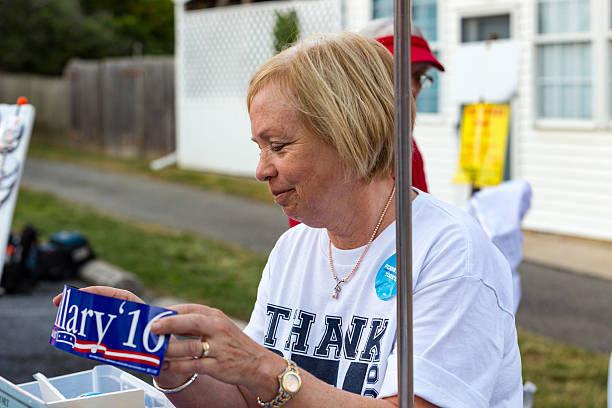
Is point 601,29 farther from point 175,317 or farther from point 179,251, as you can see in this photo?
point 175,317

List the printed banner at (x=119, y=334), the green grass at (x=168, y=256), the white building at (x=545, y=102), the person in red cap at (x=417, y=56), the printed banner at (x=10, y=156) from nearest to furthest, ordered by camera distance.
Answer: the printed banner at (x=119, y=334), the person in red cap at (x=417, y=56), the printed banner at (x=10, y=156), the green grass at (x=168, y=256), the white building at (x=545, y=102)

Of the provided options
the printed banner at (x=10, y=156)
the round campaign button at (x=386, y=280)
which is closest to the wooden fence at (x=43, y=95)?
the printed banner at (x=10, y=156)

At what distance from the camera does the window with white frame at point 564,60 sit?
8.42 meters

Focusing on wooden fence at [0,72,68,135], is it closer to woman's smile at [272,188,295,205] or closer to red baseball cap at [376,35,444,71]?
red baseball cap at [376,35,444,71]

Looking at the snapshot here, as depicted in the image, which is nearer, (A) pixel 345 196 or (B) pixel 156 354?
(B) pixel 156 354

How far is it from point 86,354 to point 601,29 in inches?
312

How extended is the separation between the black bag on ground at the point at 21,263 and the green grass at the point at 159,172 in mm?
4564

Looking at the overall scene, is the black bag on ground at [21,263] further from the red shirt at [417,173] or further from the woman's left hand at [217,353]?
the woman's left hand at [217,353]

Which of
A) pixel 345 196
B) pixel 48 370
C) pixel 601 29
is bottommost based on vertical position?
pixel 48 370

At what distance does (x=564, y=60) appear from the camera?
866cm

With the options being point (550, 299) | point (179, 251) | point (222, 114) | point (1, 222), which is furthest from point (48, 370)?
point (222, 114)

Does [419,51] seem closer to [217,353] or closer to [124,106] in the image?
[217,353]

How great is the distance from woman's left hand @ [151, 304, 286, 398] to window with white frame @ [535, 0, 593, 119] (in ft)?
25.7

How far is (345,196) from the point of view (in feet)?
5.50
